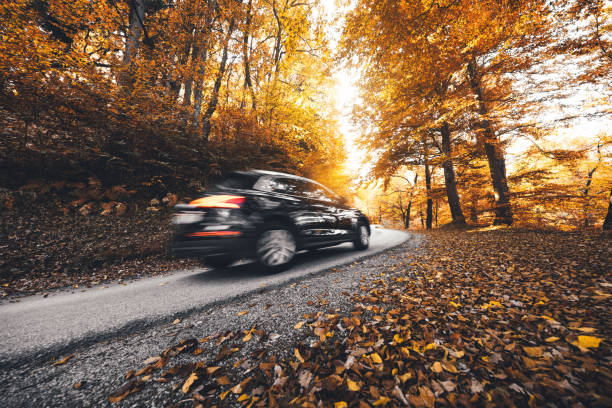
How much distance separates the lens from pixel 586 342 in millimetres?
1447

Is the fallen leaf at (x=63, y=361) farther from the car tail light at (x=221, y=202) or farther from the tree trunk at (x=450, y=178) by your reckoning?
the tree trunk at (x=450, y=178)

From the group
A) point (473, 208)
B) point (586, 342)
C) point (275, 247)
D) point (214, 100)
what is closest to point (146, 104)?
point (214, 100)

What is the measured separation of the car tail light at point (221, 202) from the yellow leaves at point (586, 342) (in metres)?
3.52

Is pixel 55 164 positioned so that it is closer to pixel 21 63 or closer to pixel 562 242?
pixel 21 63

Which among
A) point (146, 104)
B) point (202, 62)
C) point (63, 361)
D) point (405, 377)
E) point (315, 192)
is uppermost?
point (202, 62)

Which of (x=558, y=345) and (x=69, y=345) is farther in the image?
(x=69, y=345)

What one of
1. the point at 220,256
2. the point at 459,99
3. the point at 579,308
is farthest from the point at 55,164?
the point at 459,99

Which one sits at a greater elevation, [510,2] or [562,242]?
[510,2]

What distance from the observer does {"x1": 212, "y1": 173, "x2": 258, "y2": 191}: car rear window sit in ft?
11.1

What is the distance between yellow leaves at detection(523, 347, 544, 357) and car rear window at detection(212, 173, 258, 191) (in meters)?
3.38

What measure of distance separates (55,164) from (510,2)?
1059 cm

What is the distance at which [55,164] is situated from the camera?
15.9ft

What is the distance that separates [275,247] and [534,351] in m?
3.02

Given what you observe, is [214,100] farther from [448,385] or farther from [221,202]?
[448,385]
